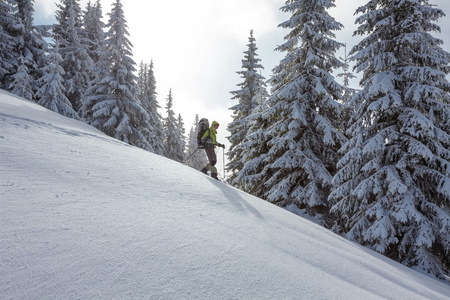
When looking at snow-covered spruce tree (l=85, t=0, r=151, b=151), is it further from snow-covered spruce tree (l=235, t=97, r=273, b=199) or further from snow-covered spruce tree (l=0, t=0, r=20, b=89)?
snow-covered spruce tree (l=235, t=97, r=273, b=199)

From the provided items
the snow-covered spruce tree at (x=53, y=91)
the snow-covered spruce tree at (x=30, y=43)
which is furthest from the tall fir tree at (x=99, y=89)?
the snow-covered spruce tree at (x=30, y=43)

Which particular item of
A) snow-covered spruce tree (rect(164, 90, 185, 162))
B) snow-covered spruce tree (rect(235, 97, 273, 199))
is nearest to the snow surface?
snow-covered spruce tree (rect(235, 97, 273, 199))

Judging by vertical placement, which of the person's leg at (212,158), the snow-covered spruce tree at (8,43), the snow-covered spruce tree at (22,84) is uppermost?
the snow-covered spruce tree at (8,43)

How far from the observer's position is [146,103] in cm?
2788

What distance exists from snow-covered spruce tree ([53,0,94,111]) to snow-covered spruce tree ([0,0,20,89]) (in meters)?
2.96

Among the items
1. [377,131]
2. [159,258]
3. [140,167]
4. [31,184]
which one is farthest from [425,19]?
[31,184]

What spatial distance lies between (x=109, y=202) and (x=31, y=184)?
0.80 m

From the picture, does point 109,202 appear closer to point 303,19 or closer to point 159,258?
point 159,258

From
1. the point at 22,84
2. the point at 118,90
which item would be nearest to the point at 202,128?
the point at 118,90

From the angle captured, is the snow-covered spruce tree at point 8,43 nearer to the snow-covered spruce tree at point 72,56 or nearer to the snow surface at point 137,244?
the snow-covered spruce tree at point 72,56

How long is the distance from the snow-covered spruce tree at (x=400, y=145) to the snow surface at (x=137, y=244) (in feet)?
14.1

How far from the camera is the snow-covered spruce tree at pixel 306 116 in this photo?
955cm

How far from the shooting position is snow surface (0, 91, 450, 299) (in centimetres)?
158

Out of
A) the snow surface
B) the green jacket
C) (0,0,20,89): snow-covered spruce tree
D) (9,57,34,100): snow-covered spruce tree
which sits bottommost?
the snow surface
